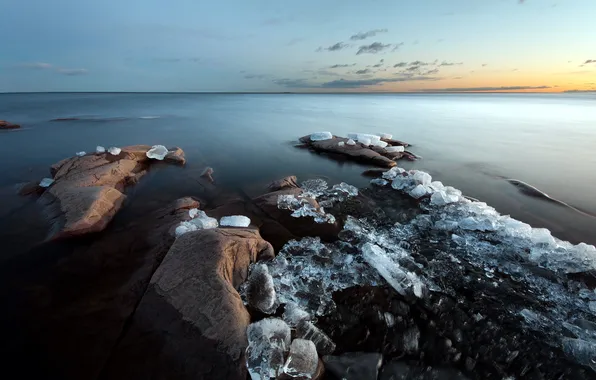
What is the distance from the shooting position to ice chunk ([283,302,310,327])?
4.03m

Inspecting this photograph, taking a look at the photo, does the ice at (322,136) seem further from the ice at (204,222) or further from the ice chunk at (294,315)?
the ice chunk at (294,315)

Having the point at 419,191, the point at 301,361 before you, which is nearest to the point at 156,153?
the point at 419,191

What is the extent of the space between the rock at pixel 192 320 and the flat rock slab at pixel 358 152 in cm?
919

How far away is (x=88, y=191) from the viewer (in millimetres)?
7027

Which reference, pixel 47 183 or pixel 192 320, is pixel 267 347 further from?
pixel 47 183

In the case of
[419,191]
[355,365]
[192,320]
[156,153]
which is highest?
[156,153]

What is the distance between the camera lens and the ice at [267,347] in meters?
3.30

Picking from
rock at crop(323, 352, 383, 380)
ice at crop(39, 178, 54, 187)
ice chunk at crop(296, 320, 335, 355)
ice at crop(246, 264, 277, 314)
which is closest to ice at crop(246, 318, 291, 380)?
ice chunk at crop(296, 320, 335, 355)

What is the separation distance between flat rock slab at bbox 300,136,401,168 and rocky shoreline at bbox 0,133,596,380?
5.63m

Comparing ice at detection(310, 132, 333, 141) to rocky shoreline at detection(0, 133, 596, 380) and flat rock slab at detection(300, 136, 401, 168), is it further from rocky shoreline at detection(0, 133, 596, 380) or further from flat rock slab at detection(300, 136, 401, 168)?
rocky shoreline at detection(0, 133, 596, 380)

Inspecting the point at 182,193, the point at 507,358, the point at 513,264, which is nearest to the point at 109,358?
the point at 507,358

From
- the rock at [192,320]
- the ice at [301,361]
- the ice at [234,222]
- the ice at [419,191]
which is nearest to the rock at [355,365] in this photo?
the ice at [301,361]

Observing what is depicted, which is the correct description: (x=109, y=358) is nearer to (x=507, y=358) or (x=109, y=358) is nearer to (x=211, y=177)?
(x=507, y=358)

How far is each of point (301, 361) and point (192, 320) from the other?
5.17ft
